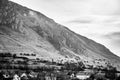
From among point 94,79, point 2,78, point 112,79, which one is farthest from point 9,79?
point 112,79

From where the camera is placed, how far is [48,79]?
432 feet

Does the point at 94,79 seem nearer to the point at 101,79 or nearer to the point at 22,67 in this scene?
the point at 101,79

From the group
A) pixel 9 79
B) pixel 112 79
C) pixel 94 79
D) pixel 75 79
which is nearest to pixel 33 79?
pixel 9 79

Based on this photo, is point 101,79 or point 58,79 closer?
point 101,79

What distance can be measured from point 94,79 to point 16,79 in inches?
1812

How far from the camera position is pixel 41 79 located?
126688 millimetres

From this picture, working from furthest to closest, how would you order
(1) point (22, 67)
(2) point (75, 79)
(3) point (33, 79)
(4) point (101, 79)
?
(1) point (22, 67) < (2) point (75, 79) < (3) point (33, 79) < (4) point (101, 79)

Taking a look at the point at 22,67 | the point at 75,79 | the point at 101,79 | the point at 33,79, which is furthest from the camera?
the point at 22,67

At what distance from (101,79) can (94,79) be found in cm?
519

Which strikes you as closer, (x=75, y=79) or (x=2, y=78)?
(x=2, y=78)

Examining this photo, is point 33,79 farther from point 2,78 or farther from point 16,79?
point 2,78

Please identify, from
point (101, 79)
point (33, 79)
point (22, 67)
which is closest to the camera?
point (101, 79)

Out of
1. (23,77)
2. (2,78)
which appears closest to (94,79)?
(23,77)

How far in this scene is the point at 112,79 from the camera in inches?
4683
